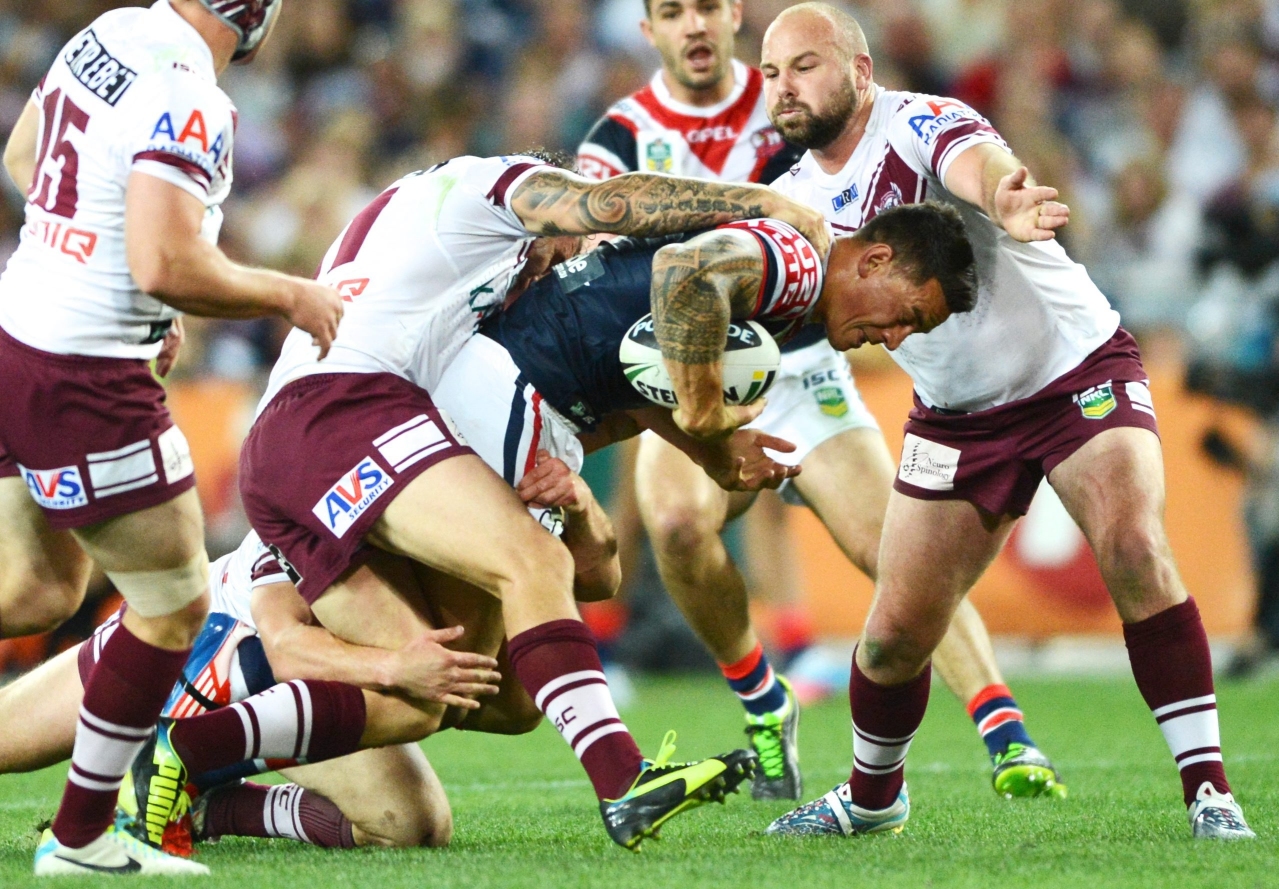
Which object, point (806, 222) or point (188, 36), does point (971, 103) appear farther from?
point (188, 36)

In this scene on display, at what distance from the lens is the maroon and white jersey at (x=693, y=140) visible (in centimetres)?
709

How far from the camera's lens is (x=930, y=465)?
16.2ft

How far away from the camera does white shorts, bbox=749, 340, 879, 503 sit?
21.7 ft

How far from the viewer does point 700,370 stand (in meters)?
4.33

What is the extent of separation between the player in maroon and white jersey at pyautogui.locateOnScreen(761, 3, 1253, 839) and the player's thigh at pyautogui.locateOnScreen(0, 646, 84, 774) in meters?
2.00

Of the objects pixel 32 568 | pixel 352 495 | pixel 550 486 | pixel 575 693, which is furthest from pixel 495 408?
pixel 32 568

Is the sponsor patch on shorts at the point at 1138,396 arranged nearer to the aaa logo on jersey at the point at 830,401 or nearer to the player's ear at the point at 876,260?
the player's ear at the point at 876,260

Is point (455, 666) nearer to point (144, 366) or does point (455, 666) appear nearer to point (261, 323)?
point (144, 366)

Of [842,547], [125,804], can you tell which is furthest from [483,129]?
[125,804]

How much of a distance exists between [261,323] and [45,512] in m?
7.76

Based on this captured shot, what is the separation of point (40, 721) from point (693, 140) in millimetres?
3658

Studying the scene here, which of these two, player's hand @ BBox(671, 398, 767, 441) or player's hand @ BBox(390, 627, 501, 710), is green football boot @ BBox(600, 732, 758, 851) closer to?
player's hand @ BBox(390, 627, 501, 710)

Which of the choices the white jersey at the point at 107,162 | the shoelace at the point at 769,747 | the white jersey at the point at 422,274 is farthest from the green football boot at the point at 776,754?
the white jersey at the point at 107,162

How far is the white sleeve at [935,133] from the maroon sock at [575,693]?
5.35ft
